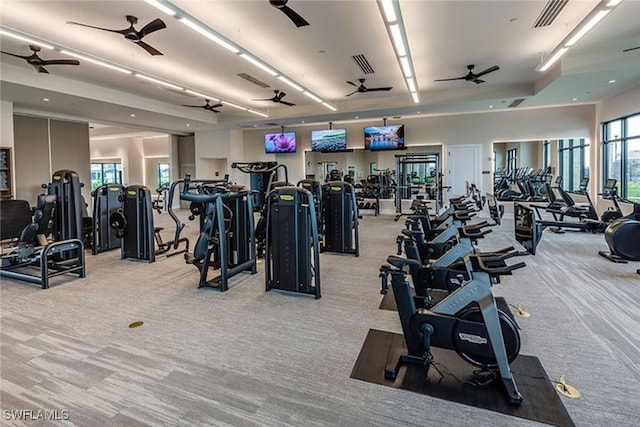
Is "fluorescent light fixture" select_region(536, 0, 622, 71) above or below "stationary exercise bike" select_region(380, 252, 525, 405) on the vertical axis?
above

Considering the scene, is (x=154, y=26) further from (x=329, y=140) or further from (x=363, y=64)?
(x=329, y=140)

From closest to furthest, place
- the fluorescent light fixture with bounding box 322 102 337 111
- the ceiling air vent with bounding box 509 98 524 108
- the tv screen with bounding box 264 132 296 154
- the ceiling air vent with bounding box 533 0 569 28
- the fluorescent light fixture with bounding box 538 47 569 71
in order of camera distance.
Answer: the ceiling air vent with bounding box 533 0 569 28
the fluorescent light fixture with bounding box 538 47 569 71
the ceiling air vent with bounding box 509 98 524 108
the fluorescent light fixture with bounding box 322 102 337 111
the tv screen with bounding box 264 132 296 154

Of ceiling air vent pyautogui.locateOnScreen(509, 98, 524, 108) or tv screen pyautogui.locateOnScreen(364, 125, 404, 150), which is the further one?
tv screen pyautogui.locateOnScreen(364, 125, 404, 150)

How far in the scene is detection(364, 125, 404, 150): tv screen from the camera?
1123 centimetres

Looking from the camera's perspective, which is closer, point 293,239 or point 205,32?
point 293,239

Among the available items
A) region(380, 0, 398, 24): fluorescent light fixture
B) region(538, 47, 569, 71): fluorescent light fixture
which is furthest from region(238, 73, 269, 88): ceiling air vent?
region(538, 47, 569, 71): fluorescent light fixture

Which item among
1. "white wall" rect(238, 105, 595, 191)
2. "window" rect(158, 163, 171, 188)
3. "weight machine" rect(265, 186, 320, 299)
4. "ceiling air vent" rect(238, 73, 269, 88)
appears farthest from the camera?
"window" rect(158, 163, 171, 188)

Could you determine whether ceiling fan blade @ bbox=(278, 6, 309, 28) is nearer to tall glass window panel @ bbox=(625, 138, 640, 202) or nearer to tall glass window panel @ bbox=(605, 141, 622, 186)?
tall glass window panel @ bbox=(625, 138, 640, 202)

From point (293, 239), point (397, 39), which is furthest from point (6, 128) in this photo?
point (397, 39)

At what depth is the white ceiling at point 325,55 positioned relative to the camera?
4.71 m

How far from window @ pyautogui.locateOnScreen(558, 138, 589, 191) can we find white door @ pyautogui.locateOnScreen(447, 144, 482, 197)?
7.50 feet

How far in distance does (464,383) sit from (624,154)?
9072 mm

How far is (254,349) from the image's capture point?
9.33 ft

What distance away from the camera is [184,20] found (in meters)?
4.20
